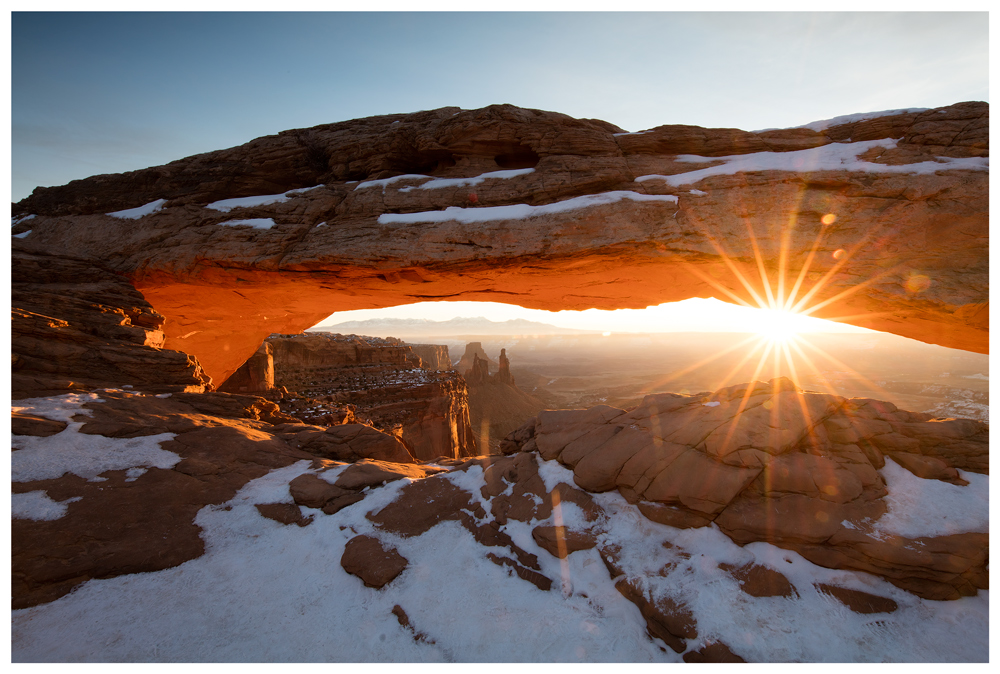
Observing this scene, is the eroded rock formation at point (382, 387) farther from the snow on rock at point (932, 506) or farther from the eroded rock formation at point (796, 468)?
the snow on rock at point (932, 506)

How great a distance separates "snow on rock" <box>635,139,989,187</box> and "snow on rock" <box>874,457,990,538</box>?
26.8 feet

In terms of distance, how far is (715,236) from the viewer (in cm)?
1031

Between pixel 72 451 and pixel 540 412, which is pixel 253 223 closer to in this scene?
pixel 72 451

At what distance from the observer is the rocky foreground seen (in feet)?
16.0

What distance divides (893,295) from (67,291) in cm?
2394

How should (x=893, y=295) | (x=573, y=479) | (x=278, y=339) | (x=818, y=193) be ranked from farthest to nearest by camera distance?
(x=278, y=339) < (x=818, y=193) < (x=893, y=295) < (x=573, y=479)

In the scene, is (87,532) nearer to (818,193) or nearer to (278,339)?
(818,193)

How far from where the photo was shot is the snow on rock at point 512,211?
11.0m

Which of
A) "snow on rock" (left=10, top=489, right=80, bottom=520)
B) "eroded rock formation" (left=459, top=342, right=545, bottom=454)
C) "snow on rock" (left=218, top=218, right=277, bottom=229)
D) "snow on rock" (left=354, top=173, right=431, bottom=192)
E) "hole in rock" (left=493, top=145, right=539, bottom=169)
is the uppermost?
"hole in rock" (left=493, top=145, right=539, bottom=169)

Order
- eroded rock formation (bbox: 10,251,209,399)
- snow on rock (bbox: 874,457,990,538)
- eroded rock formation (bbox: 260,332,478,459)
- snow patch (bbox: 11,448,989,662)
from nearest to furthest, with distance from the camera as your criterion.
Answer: snow patch (bbox: 11,448,989,662), snow on rock (bbox: 874,457,990,538), eroded rock formation (bbox: 10,251,209,399), eroded rock formation (bbox: 260,332,478,459)

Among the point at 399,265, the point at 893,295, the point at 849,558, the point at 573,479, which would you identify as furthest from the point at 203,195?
the point at 893,295

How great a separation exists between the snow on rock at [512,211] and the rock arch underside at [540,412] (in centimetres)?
10

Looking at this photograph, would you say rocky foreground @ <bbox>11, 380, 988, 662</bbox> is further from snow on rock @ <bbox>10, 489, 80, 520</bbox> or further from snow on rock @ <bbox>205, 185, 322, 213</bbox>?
snow on rock @ <bbox>205, 185, 322, 213</bbox>

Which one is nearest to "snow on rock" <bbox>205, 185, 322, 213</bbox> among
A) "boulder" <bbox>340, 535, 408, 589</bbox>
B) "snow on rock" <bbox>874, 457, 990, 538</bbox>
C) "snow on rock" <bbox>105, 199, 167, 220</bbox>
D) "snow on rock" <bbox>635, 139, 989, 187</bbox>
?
"snow on rock" <bbox>105, 199, 167, 220</bbox>
